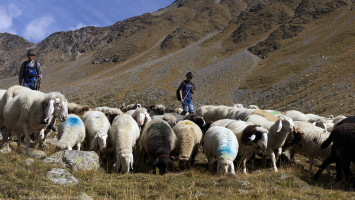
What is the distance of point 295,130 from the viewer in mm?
9703

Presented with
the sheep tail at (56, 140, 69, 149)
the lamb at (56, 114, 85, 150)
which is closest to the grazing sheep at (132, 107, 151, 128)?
the lamb at (56, 114, 85, 150)

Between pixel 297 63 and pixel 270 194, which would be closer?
pixel 270 194

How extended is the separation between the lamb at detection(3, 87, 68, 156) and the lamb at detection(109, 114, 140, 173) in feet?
6.41

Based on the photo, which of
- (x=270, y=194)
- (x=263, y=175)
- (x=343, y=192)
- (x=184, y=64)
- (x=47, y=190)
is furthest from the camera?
(x=184, y=64)

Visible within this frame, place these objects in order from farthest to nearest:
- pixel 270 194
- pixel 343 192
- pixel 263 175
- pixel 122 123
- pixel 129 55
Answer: pixel 129 55 → pixel 122 123 → pixel 263 175 → pixel 343 192 → pixel 270 194

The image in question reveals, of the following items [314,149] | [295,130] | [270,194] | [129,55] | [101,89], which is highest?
[129,55]

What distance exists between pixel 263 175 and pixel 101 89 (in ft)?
221

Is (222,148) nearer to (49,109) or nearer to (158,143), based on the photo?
(158,143)

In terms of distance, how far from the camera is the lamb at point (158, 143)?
8203 mm

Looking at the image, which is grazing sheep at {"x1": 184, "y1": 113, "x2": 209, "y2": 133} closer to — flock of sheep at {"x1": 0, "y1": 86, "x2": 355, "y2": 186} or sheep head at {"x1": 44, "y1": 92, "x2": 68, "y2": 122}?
flock of sheep at {"x1": 0, "y1": 86, "x2": 355, "y2": 186}

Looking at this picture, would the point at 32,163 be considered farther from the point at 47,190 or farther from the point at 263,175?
the point at 263,175

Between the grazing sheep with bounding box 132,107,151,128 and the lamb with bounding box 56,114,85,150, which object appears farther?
the grazing sheep with bounding box 132,107,151,128

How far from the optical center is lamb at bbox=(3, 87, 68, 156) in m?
7.17

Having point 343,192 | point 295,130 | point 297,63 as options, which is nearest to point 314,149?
point 295,130
